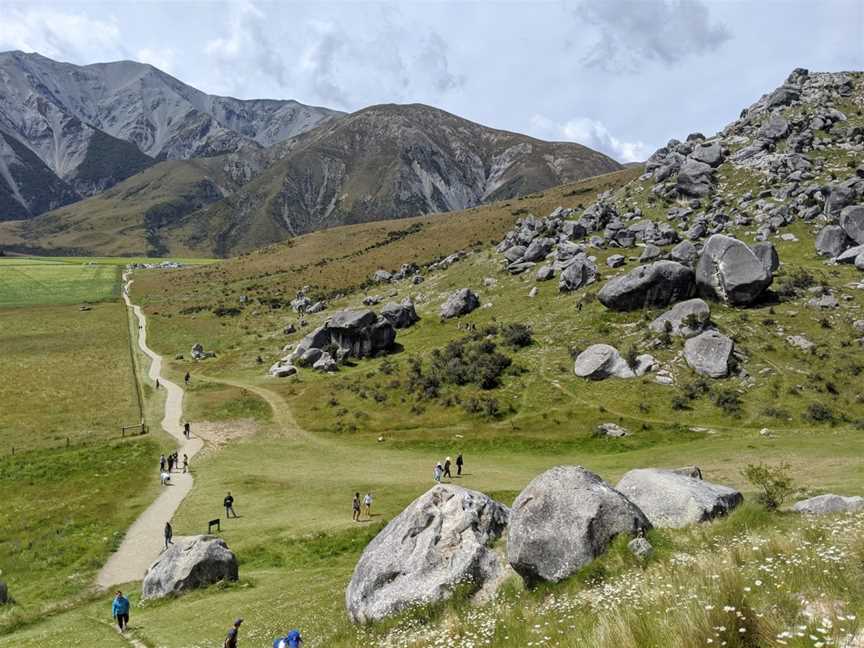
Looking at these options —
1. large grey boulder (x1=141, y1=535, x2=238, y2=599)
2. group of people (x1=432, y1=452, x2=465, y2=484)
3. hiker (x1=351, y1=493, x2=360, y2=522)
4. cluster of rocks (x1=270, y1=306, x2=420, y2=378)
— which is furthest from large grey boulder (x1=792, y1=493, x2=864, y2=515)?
cluster of rocks (x1=270, y1=306, x2=420, y2=378)

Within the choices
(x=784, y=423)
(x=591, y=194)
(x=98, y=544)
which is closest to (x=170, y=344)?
(x=98, y=544)

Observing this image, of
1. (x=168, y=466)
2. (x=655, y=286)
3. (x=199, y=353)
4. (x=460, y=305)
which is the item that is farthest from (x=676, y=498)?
(x=199, y=353)

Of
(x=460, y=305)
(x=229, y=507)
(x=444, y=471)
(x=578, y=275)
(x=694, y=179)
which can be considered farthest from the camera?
(x=694, y=179)

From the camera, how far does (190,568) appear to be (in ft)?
97.5

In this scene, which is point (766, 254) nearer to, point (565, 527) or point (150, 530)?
point (565, 527)

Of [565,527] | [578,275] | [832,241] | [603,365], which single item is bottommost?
[565,527]

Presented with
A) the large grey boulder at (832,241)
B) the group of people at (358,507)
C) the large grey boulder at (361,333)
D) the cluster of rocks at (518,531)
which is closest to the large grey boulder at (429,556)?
the cluster of rocks at (518,531)

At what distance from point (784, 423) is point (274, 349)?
87758 millimetres

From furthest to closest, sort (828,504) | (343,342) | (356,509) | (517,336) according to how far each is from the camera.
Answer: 1. (343,342)
2. (517,336)
3. (356,509)
4. (828,504)

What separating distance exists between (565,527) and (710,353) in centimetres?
5439

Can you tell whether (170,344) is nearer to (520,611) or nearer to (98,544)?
(98,544)

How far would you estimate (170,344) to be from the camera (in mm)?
117250

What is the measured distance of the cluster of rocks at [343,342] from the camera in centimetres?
9462

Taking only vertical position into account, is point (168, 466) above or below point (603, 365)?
below
